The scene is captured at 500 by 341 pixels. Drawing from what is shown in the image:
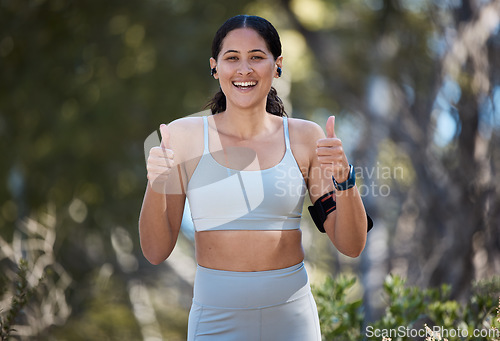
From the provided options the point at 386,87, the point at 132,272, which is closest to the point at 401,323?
the point at 386,87

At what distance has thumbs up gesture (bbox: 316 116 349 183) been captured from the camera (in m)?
1.94

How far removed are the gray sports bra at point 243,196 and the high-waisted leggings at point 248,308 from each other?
16 cm

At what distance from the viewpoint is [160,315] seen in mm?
11250

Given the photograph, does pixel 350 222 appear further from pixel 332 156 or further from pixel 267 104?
pixel 267 104

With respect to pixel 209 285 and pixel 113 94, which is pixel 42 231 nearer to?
pixel 113 94

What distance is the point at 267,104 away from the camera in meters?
2.51

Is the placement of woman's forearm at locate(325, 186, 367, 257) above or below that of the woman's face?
below

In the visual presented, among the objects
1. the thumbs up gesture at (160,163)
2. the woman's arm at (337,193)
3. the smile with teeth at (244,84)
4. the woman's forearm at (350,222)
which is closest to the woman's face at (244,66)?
→ the smile with teeth at (244,84)

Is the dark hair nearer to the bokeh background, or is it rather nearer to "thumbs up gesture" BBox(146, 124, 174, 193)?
"thumbs up gesture" BBox(146, 124, 174, 193)

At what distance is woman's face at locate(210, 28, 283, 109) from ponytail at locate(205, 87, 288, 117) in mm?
219

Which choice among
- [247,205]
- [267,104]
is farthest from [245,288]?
[267,104]

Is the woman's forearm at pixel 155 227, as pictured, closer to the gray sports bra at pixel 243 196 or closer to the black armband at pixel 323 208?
the gray sports bra at pixel 243 196

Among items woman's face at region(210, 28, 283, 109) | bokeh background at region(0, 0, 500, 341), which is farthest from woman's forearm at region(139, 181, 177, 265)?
bokeh background at region(0, 0, 500, 341)

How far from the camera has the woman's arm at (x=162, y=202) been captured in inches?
75.6
